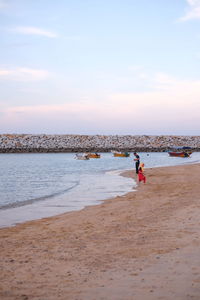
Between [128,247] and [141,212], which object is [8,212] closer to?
[141,212]

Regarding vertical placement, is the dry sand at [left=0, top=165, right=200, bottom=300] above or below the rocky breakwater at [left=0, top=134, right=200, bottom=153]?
below

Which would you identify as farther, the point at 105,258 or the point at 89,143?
the point at 89,143

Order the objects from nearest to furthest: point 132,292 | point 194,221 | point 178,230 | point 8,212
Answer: point 132,292 → point 178,230 → point 194,221 → point 8,212

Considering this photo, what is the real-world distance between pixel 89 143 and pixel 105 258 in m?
129

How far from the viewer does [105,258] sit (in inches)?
276

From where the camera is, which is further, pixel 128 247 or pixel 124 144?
pixel 124 144

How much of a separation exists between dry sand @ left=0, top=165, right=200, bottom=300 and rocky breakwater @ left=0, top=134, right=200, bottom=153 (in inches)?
4106

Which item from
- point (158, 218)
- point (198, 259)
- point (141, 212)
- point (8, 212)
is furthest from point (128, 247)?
point (8, 212)

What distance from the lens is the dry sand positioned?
5375mm

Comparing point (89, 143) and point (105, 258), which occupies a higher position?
point (89, 143)

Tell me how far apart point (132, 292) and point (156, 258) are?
1634 millimetres

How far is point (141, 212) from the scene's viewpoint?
41.4 feet

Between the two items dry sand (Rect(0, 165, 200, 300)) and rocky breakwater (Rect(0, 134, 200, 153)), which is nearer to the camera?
dry sand (Rect(0, 165, 200, 300))

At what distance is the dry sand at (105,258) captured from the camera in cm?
538
